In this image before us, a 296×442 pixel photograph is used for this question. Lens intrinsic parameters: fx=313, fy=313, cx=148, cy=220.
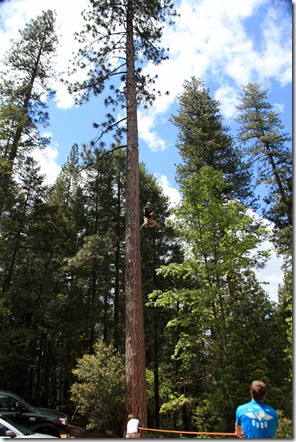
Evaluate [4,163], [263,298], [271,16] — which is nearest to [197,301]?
[263,298]

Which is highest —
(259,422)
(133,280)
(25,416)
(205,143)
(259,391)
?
(205,143)

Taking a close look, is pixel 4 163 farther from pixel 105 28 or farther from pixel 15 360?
pixel 15 360

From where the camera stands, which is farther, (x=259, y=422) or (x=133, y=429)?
(x=133, y=429)

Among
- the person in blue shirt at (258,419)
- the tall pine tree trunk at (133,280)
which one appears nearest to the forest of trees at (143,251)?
the tall pine tree trunk at (133,280)

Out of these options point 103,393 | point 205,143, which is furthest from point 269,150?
point 103,393

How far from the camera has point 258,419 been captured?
9.76ft

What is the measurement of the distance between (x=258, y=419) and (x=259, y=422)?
26 millimetres

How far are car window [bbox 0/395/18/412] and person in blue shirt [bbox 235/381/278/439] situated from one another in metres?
5.86

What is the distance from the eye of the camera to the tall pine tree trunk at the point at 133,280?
19.8ft

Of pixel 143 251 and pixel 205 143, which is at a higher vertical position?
pixel 205 143

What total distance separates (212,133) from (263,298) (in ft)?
31.5

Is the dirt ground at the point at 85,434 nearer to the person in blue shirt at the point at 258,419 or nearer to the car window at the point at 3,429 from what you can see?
the car window at the point at 3,429

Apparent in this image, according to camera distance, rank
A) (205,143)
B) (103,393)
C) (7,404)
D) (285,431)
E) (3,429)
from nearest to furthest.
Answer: (285,431), (3,429), (7,404), (103,393), (205,143)

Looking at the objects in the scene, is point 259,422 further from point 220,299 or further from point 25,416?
point 220,299
